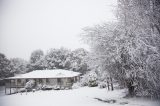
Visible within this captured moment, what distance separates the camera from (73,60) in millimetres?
56469

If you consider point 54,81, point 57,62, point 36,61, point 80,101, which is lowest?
point 80,101

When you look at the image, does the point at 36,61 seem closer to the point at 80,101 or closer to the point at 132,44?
the point at 80,101

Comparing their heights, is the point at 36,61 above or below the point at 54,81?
above

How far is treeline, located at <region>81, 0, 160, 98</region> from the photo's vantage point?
1398cm

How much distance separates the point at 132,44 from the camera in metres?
16.4

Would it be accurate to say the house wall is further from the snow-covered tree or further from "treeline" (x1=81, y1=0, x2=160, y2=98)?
"treeline" (x1=81, y1=0, x2=160, y2=98)

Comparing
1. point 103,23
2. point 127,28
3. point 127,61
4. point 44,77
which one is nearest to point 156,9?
point 127,28

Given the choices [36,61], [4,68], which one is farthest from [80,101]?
[36,61]

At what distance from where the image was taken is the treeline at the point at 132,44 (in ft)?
45.9

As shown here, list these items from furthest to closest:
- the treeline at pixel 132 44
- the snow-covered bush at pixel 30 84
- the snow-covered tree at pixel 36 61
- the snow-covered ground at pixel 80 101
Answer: the snow-covered tree at pixel 36 61, the snow-covered bush at pixel 30 84, the snow-covered ground at pixel 80 101, the treeline at pixel 132 44

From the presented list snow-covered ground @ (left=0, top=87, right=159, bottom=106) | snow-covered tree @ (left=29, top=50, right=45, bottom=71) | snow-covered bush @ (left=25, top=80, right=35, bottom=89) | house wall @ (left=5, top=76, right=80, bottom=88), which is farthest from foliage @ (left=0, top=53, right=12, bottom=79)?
snow-covered ground @ (left=0, top=87, right=159, bottom=106)

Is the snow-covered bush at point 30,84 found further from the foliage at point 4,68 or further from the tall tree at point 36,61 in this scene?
the foliage at point 4,68

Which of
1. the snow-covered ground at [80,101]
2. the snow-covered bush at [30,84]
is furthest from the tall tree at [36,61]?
the snow-covered ground at [80,101]

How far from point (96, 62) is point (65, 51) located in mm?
42320
